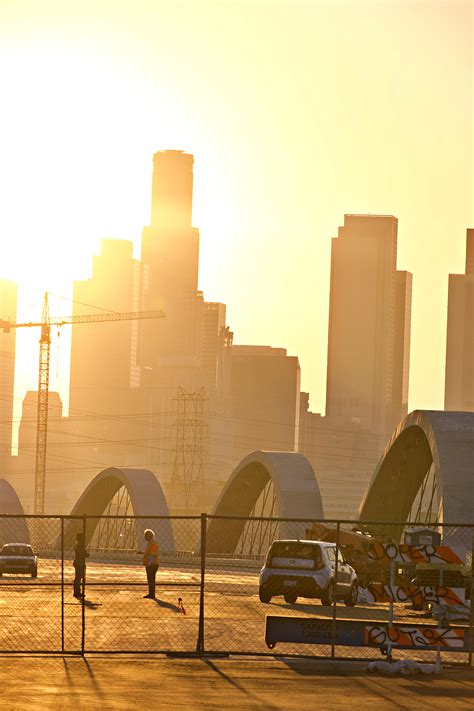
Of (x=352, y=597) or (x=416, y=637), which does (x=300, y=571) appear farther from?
(x=416, y=637)

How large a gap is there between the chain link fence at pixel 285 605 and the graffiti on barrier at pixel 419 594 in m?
0.02

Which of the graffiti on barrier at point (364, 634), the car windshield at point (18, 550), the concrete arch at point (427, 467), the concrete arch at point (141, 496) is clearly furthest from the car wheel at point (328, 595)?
the concrete arch at point (141, 496)

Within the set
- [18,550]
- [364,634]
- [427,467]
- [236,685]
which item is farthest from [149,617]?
[427,467]

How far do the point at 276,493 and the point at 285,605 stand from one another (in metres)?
37.4

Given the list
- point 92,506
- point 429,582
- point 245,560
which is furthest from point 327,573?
point 92,506

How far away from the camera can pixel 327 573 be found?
31.2m

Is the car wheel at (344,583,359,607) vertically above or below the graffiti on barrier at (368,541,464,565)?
below

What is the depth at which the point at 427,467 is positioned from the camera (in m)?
54.0

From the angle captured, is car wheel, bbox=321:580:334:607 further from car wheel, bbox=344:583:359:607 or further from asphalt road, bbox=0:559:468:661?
car wheel, bbox=344:583:359:607

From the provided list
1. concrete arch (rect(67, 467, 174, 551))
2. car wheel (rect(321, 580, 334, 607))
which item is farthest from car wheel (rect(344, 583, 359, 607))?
concrete arch (rect(67, 467, 174, 551))

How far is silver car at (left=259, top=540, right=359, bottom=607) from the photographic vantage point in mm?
31078

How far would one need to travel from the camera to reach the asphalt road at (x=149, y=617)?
2250 cm

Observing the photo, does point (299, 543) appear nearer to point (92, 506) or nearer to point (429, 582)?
point (429, 582)

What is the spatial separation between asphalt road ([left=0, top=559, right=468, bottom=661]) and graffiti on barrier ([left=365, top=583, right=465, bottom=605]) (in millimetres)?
2102
